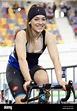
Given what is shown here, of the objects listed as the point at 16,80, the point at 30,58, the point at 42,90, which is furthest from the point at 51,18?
the point at 42,90

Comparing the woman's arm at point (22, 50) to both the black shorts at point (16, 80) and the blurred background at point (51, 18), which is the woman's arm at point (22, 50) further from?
the blurred background at point (51, 18)

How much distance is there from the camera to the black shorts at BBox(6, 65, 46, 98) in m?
2.02

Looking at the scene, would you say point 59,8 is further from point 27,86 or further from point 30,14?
point 27,86

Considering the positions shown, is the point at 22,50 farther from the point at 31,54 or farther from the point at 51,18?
the point at 51,18

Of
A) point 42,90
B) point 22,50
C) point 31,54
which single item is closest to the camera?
point 42,90

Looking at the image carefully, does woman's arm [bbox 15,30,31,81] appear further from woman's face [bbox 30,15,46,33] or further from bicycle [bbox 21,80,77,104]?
bicycle [bbox 21,80,77,104]

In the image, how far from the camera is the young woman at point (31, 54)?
1.99 m

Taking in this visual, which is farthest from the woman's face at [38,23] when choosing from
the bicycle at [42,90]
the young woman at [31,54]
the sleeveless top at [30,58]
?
the bicycle at [42,90]

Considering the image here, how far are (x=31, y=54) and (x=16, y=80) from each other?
0.20 meters

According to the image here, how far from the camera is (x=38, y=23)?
201 centimetres

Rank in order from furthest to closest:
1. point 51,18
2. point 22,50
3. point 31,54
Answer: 1. point 51,18
2. point 31,54
3. point 22,50

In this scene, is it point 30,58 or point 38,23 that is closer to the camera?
point 38,23

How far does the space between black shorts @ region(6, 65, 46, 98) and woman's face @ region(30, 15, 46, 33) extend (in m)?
0.27

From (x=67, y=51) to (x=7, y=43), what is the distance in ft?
3.91
